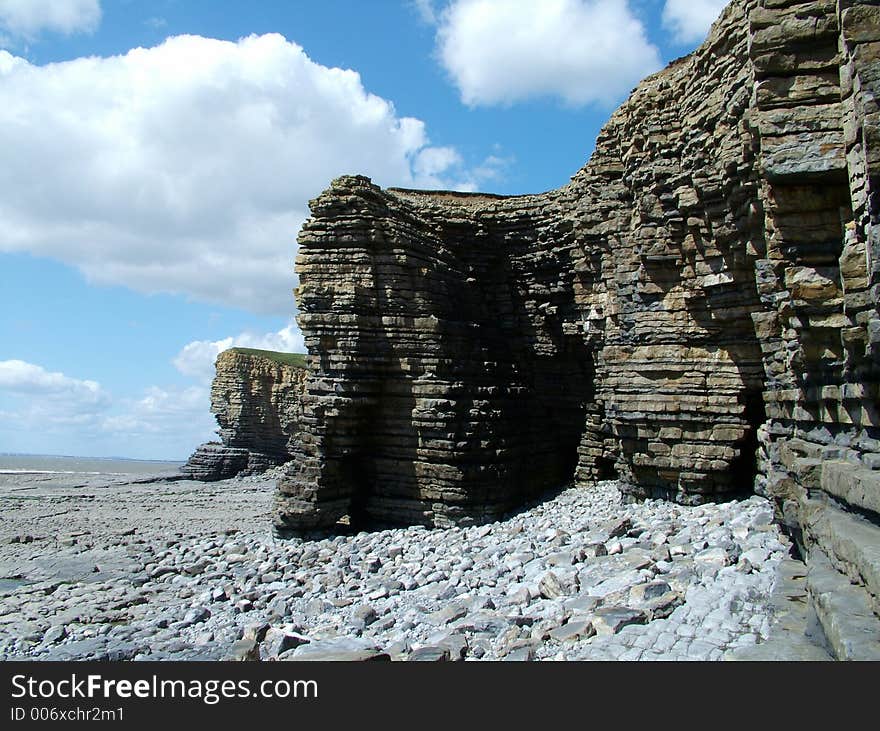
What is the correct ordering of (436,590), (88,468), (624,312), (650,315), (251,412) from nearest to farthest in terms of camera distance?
(436,590), (650,315), (624,312), (251,412), (88,468)

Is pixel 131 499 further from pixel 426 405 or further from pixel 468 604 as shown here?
pixel 468 604

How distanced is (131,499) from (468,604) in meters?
34.7

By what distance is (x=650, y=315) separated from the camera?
16.5m

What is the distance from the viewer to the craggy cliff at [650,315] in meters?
6.84

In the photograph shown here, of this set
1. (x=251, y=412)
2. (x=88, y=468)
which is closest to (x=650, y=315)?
(x=251, y=412)

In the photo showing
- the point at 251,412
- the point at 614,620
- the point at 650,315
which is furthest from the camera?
the point at 251,412

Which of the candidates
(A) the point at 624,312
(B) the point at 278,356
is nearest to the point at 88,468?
(B) the point at 278,356

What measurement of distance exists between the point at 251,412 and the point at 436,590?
1578 inches

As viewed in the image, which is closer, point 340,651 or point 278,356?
point 340,651

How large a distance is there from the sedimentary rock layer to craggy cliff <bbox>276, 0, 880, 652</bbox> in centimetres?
5

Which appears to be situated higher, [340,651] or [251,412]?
[251,412]

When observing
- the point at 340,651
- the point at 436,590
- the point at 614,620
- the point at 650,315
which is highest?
the point at 650,315

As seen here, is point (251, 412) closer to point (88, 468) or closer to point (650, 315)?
point (650, 315)

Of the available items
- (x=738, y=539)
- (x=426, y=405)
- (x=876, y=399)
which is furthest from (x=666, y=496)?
(x=876, y=399)
